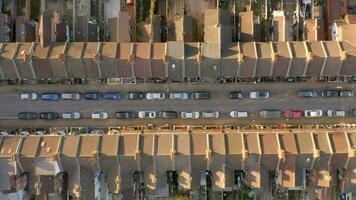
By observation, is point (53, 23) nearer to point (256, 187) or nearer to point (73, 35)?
point (73, 35)

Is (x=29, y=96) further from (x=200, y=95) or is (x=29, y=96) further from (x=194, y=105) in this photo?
(x=200, y=95)

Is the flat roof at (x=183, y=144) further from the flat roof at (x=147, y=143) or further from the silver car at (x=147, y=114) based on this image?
the silver car at (x=147, y=114)

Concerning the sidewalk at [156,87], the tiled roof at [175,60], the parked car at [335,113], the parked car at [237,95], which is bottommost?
the parked car at [335,113]

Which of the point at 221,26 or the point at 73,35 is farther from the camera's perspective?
the point at 73,35

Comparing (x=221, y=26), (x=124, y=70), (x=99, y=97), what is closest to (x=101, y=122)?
(x=99, y=97)

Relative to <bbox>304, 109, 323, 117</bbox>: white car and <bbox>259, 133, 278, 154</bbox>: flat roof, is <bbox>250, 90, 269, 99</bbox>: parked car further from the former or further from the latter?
<bbox>259, 133, 278, 154</bbox>: flat roof

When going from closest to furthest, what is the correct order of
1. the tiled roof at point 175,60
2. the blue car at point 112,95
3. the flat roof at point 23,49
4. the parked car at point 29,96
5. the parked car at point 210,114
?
the flat roof at point 23,49, the tiled roof at point 175,60, the parked car at point 29,96, the blue car at point 112,95, the parked car at point 210,114

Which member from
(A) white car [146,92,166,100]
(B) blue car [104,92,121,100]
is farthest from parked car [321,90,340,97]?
(B) blue car [104,92,121,100]

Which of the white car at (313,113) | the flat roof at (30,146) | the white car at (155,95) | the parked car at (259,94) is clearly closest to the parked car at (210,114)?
the parked car at (259,94)
